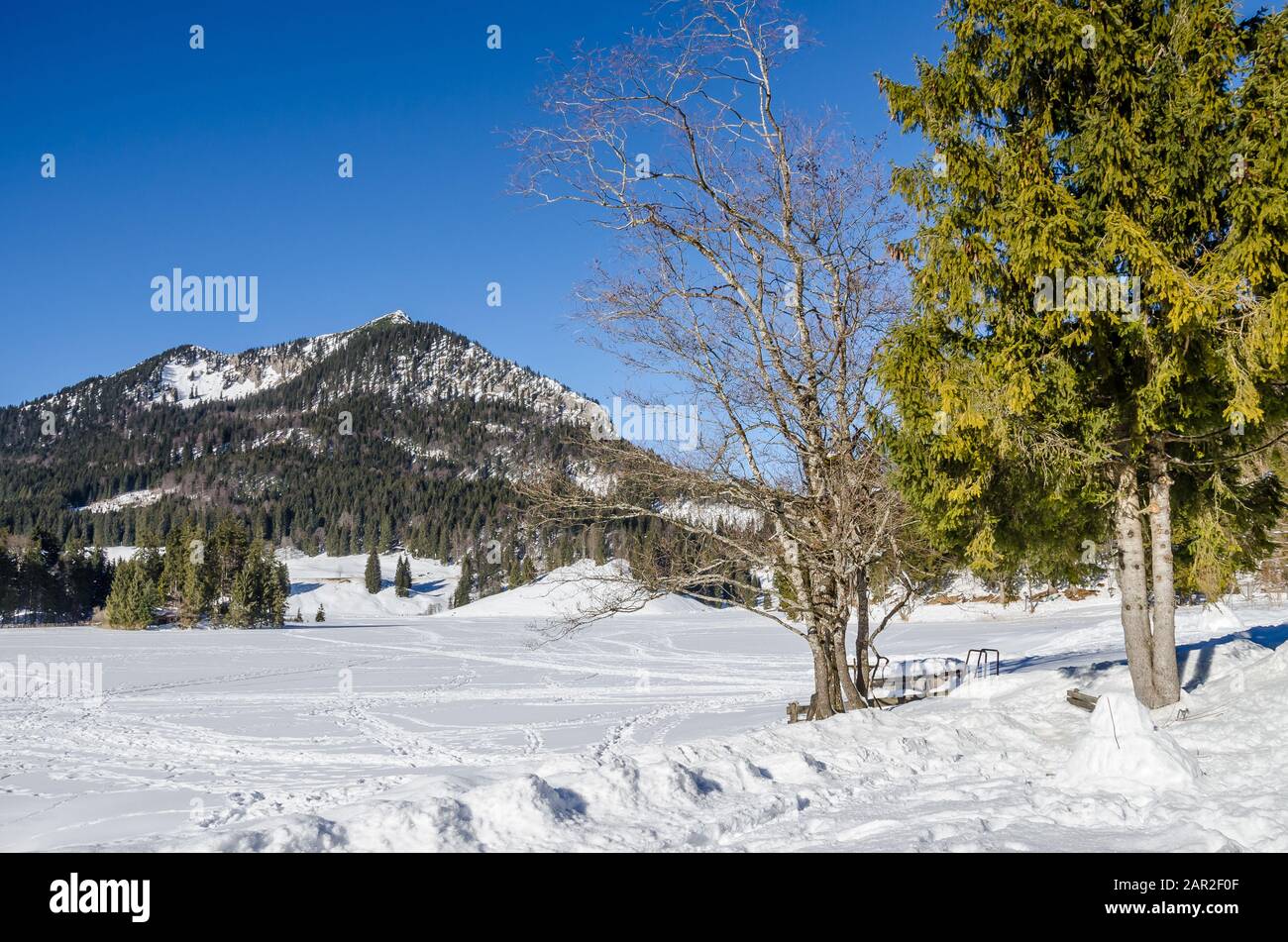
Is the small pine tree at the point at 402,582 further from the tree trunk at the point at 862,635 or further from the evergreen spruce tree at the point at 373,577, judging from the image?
the tree trunk at the point at 862,635

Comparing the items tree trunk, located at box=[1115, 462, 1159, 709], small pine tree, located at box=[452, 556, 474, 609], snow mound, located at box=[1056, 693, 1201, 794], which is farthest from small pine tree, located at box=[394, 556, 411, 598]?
snow mound, located at box=[1056, 693, 1201, 794]

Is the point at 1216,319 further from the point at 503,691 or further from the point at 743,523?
the point at 503,691

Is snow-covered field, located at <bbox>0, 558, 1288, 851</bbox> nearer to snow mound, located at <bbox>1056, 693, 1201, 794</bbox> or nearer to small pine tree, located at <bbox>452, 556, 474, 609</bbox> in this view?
snow mound, located at <bbox>1056, 693, 1201, 794</bbox>

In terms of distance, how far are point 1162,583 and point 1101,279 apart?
3.59 meters

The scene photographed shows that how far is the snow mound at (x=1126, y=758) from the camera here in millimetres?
6383

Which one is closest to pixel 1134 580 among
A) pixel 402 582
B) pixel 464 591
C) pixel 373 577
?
pixel 464 591

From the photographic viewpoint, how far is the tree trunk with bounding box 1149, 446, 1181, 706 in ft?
31.3

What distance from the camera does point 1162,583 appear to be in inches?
376

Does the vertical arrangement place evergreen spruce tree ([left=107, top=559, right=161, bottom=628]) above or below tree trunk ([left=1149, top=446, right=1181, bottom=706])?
below

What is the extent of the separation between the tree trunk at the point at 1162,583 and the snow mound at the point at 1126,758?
327cm

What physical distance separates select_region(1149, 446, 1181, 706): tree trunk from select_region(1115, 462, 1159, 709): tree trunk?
0.41 feet
